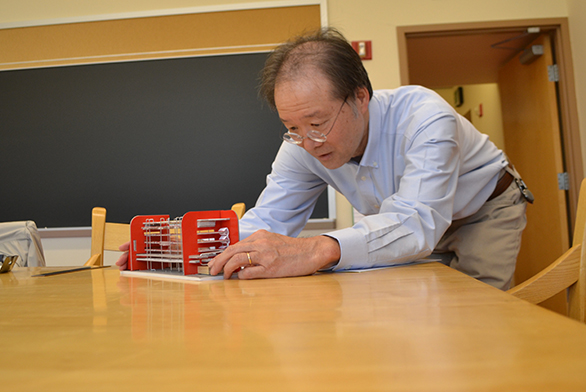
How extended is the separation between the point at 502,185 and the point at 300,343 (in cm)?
128

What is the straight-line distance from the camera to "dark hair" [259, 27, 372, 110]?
1136mm

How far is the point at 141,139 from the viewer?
10.8 feet

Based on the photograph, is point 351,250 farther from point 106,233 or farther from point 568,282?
point 106,233

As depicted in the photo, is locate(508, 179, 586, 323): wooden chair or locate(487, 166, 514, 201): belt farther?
locate(487, 166, 514, 201): belt

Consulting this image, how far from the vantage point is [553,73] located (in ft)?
10.8

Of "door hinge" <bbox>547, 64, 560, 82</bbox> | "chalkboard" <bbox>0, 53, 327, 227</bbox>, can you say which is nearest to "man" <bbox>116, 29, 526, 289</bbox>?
"chalkboard" <bbox>0, 53, 327, 227</bbox>

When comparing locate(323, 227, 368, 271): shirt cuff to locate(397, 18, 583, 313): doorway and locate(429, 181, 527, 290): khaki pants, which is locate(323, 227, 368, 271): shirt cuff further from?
locate(397, 18, 583, 313): doorway

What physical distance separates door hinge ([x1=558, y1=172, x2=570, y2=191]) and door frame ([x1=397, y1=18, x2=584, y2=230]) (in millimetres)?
29

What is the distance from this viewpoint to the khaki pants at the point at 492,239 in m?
1.34

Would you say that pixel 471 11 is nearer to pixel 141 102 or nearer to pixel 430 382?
pixel 141 102

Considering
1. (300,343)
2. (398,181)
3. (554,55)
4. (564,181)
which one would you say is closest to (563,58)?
(554,55)

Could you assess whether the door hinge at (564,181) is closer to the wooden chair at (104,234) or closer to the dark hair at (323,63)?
the dark hair at (323,63)

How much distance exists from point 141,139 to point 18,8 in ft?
4.57

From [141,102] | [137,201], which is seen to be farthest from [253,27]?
[137,201]
